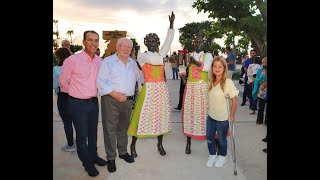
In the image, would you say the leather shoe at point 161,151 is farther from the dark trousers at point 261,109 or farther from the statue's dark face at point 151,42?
the dark trousers at point 261,109

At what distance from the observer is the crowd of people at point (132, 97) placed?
12.7 ft

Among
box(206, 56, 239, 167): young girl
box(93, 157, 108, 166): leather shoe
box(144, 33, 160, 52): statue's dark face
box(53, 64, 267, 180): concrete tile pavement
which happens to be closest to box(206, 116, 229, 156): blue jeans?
box(206, 56, 239, 167): young girl

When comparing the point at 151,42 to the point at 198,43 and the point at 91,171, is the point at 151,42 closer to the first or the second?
the point at 198,43

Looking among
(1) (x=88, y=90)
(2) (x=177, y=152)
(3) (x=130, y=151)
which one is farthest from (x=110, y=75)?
(2) (x=177, y=152)

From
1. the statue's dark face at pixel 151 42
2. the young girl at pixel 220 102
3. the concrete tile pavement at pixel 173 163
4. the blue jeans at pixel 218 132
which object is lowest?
the concrete tile pavement at pixel 173 163

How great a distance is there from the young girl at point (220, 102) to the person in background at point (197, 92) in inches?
16.1

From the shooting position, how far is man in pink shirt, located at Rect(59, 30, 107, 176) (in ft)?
12.4

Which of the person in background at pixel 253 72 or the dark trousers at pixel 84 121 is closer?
the dark trousers at pixel 84 121

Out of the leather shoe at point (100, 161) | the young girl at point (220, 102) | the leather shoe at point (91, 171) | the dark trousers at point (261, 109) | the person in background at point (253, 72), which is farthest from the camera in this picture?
the person in background at point (253, 72)

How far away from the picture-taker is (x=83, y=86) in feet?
12.5

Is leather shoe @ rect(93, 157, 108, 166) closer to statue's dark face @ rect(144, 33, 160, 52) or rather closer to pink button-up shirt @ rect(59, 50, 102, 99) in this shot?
pink button-up shirt @ rect(59, 50, 102, 99)

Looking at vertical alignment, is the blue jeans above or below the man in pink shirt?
below

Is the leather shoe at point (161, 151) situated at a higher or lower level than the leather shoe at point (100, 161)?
higher

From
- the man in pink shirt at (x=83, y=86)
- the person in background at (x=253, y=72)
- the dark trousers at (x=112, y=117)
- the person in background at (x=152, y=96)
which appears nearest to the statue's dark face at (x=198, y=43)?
the person in background at (x=152, y=96)
